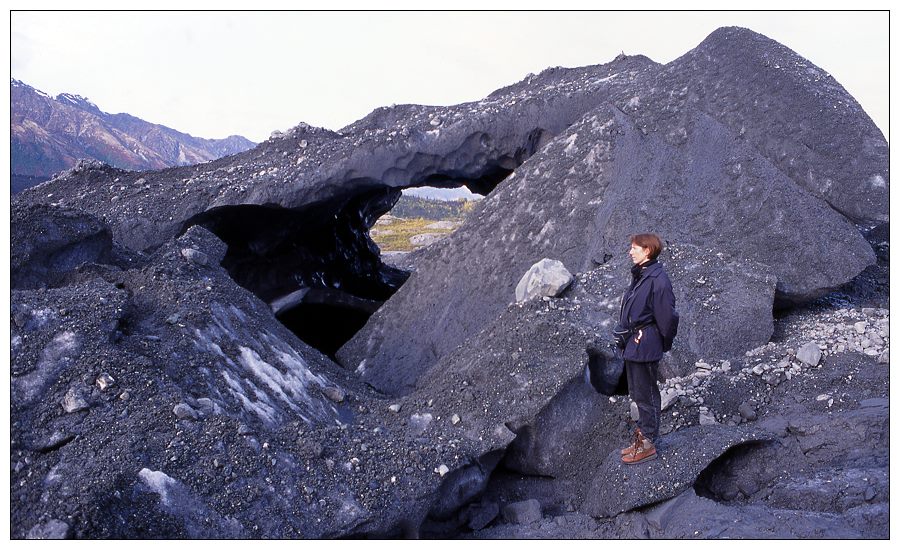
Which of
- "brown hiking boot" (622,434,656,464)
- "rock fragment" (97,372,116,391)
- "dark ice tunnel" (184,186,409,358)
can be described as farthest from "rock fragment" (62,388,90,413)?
"dark ice tunnel" (184,186,409,358)

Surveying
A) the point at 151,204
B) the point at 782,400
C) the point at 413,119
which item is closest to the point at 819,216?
the point at 782,400

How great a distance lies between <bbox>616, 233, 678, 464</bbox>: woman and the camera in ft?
14.2

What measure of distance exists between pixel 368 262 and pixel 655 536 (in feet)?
28.9

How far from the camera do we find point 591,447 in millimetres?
5469

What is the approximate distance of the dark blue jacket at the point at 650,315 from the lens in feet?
14.2

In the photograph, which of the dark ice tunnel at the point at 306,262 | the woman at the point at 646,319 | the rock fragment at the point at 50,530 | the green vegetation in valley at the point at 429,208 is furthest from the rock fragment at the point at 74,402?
the green vegetation in valley at the point at 429,208

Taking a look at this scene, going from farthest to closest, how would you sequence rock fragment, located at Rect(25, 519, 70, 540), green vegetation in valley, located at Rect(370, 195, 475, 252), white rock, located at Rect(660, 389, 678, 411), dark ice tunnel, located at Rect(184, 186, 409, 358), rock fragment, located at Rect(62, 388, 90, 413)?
green vegetation in valley, located at Rect(370, 195, 475, 252)
dark ice tunnel, located at Rect(184, 186, 409, 358)
white rock, located at Rect(660, 389, 678, 411)
rock fragment, located at Rect(62, 388, 90, 413)
rock fragment, located at Rect(25, 519, 70, 540)

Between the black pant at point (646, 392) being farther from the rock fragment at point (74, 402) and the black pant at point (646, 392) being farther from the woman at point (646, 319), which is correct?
the rock fragment at point (74, 402)

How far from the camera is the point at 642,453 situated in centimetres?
471

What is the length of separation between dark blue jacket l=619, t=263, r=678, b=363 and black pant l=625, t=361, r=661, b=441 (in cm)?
10

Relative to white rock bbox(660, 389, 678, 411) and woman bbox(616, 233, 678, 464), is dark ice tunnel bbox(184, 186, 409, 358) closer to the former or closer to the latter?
white rock bbox(660, 389, 678, 411)

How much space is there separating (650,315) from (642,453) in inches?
36.5

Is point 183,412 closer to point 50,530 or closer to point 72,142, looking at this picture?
point 50,530
